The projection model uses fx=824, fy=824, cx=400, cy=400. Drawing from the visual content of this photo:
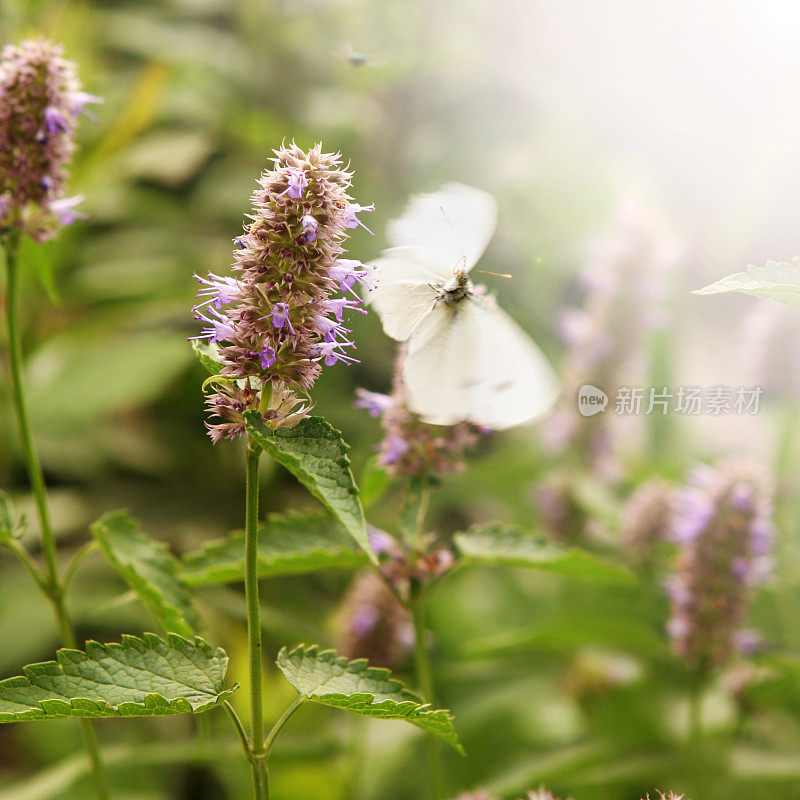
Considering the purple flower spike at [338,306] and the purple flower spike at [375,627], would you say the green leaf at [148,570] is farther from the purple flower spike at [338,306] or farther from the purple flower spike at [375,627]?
the purple flower spike at [375,627]

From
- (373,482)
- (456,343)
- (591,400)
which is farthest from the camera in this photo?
(591,400)

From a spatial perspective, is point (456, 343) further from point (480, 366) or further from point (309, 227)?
point (309, 227)

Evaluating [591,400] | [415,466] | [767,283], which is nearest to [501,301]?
[415,466]

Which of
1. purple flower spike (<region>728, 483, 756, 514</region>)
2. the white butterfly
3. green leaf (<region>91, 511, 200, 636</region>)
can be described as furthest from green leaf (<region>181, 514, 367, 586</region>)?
purple flower spike (<region>728, 483, 756, 514</region>)

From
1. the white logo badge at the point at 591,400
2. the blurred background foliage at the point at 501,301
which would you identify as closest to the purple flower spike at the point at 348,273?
the blurred background foliage at the point at 501,301

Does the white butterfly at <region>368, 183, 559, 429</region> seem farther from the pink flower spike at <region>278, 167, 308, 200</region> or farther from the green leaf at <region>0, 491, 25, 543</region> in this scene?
the green leaf at <region>0, 491, 25, 543</region>

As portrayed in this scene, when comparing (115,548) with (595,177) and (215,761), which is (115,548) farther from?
(595,177)
